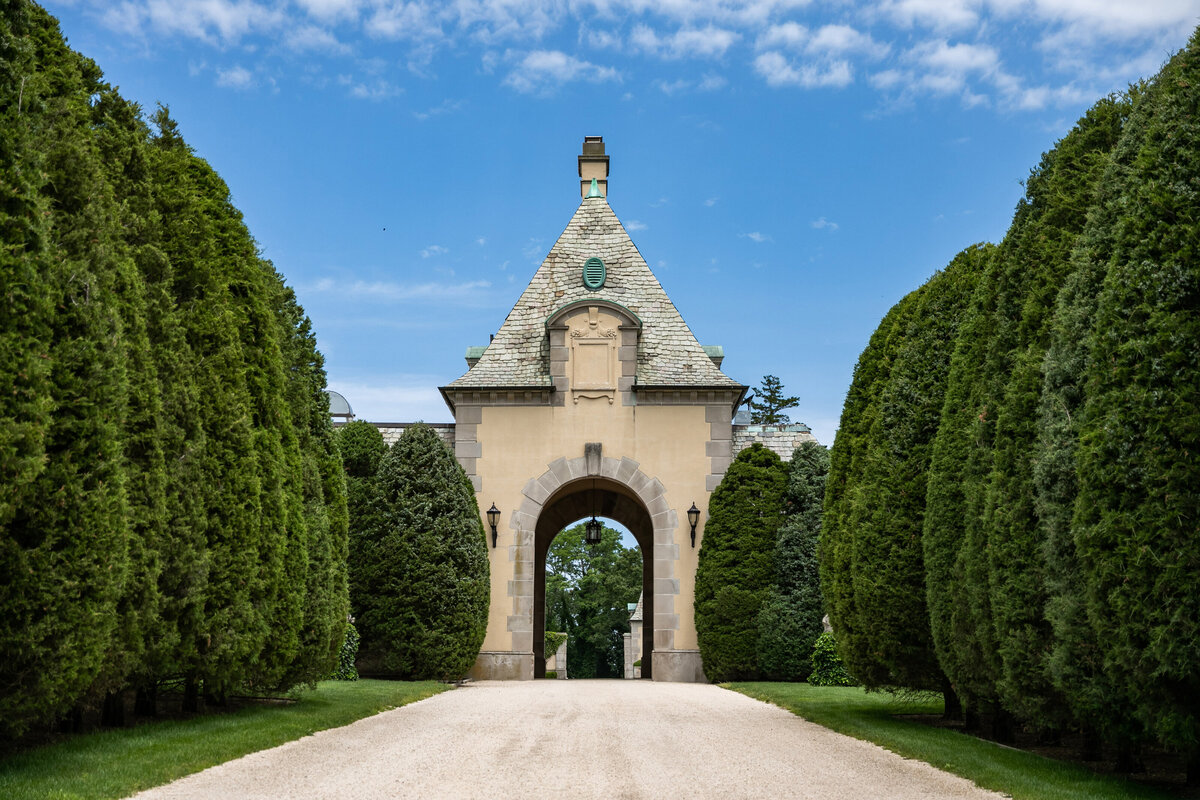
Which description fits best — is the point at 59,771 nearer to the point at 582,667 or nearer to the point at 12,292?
the point at 12,292

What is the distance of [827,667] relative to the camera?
18.1 metres

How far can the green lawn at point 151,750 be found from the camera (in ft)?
19.8

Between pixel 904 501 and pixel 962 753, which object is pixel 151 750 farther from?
pixel 904 501

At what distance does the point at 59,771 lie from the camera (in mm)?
6461

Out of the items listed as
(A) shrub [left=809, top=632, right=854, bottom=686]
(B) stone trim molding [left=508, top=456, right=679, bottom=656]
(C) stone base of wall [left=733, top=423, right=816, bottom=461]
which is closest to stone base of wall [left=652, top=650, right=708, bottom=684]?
(B) stone trim molding [left=508, top=456, right=679, bottom=656]

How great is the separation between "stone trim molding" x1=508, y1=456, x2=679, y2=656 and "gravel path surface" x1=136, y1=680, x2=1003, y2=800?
333 inches

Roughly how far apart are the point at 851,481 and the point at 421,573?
8.26 m

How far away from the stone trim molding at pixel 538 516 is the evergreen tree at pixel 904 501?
9.19 m

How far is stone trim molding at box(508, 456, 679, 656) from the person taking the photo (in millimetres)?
20438

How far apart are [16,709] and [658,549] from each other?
15.4 metres

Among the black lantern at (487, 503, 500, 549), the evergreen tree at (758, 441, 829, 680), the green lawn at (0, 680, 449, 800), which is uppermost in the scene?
the black lantern at (487, 503, 500, 549)

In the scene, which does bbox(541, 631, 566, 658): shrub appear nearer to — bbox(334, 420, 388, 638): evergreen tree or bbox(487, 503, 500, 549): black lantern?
bbox(487, 503, 500, 549): black lantern

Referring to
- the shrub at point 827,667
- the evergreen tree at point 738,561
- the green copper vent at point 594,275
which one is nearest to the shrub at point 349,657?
the evergreen tree at point 738,561

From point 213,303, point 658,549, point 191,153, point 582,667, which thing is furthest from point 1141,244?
point 582,667
